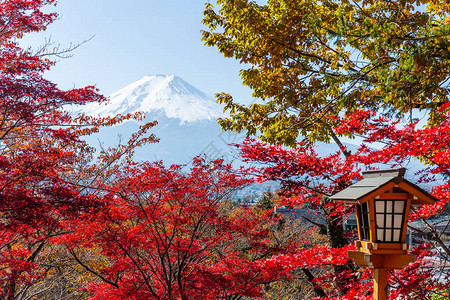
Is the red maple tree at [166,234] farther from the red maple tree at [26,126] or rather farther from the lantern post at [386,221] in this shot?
the lantern post at [386,221]

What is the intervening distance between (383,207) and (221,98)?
5.17 metres

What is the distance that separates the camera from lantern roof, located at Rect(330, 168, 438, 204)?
7.71 feet

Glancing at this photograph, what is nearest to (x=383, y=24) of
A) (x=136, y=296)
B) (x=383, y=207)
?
(x=383, y=207)

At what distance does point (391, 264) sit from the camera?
2.38 metres

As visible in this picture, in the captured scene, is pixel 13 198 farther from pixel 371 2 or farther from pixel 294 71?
pixel 371 2

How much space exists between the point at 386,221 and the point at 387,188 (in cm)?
25

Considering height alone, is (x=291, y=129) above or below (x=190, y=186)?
Answer: above

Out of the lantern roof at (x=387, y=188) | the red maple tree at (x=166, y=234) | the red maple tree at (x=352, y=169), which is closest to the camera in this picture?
the lantern roof at (x=387, y=188)

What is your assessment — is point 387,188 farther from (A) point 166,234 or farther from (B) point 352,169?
(A) point 166,234

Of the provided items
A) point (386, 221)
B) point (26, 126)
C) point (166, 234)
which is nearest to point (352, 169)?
point (386, 221)

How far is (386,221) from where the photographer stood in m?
2.43

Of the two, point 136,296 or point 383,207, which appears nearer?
point 383,207

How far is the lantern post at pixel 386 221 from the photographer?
2379mm

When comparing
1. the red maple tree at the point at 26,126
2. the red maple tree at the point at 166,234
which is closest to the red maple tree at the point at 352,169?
the red maple tree at the point at 166,234
